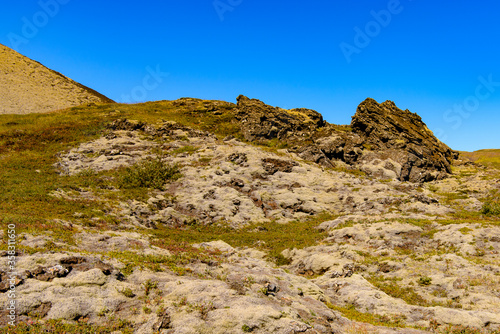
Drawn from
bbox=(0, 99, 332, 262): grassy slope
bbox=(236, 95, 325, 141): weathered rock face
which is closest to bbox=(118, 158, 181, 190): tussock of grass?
bbox=(0, 99, 332, 262): grassy slope

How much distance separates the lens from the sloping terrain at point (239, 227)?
572 inches

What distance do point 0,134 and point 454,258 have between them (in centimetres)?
8218

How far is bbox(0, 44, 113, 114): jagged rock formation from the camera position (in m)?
88.3

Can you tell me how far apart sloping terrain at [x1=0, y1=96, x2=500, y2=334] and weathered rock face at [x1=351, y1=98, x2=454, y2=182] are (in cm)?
72

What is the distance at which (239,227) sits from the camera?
39188 millimetres

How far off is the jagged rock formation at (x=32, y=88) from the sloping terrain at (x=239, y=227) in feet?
49.9

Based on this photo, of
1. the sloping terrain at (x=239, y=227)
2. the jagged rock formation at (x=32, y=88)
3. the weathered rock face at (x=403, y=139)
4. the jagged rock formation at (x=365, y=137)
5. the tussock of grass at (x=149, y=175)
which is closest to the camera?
the sloping terrain at (x=239, y=227)

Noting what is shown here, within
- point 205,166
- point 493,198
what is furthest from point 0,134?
point 493,198

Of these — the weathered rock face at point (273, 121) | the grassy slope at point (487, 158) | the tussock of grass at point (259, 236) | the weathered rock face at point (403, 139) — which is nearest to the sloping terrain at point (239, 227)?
the tussock of grass at point (259, 236)

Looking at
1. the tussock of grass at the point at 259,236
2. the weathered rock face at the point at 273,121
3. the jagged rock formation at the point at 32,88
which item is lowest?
the tussock of grass at the point at 259,236

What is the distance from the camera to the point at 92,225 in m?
29.2

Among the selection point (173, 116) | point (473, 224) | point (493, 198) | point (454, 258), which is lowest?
point (454, 258)

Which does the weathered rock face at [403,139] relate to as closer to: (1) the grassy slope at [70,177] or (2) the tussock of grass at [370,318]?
(1) the grassy slope at [70,177]

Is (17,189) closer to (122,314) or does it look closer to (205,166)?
(205,166)
